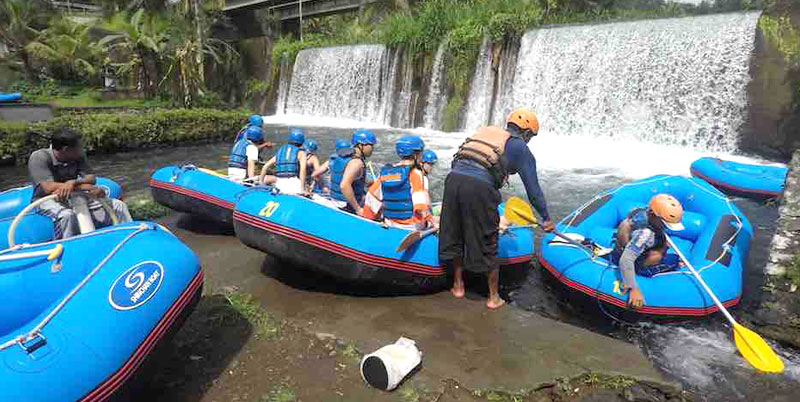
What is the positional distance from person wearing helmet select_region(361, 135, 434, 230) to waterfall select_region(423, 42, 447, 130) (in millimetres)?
14303

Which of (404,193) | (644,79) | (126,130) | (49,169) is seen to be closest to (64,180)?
(49,169)

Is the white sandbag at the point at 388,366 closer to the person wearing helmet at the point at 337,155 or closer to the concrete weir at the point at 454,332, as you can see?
the concrete weir at the point at 454,332

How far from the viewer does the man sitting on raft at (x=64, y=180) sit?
375 cm

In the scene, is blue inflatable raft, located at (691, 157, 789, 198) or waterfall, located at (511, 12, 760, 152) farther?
waterfall, located at (511, 12, 760, 152)

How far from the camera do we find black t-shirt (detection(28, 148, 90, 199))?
3826 millimetres

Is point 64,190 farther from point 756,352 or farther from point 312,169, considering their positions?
point 756,352

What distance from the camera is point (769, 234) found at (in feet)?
22.5

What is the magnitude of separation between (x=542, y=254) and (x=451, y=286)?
1135 mm

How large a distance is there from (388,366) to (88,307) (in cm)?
167

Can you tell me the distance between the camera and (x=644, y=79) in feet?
43.9

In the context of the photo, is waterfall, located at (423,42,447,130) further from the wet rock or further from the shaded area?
the wet rock

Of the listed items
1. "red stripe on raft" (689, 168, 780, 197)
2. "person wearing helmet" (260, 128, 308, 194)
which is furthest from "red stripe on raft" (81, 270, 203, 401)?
"red stripe on raft" (689, 168, 780, 197)

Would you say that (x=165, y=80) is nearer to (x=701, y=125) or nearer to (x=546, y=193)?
(x=546, y=193)

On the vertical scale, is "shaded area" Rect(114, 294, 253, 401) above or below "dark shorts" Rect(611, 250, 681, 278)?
below
